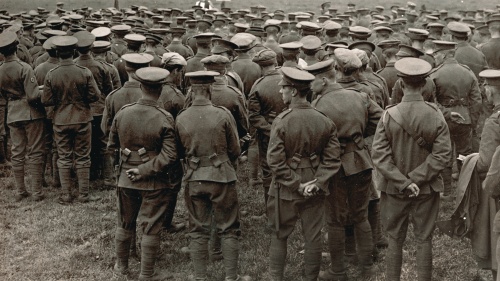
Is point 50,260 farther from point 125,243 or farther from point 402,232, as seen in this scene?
point 402,232

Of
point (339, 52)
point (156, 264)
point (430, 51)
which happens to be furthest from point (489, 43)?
point (156, 264)

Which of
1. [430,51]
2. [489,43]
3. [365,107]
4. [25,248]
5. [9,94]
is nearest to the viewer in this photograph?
[365,107]

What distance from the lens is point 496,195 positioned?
460cm

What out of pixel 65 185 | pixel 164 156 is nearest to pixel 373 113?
pixel 164 156

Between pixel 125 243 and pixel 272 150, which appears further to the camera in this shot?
pixel 125 243

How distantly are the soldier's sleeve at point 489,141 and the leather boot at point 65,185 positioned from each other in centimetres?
600

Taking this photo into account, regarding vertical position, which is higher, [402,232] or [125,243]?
[402,232]

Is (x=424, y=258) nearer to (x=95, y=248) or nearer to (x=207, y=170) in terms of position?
(x=207, y=170)

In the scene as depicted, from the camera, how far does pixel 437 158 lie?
4965 millimetres

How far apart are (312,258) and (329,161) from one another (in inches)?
39.2

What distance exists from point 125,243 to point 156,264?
63 centimetres

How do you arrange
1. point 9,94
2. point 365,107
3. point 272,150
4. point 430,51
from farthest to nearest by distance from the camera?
point 430,51 < point 9,94 < point 365,107 < point 272,150

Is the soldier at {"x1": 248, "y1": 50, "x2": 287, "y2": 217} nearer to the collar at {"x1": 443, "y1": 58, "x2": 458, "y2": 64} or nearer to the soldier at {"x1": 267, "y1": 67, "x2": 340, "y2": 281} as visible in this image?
the soldier at {"x1": 267, "y1": 67, "x2": 340, "y2": 281}

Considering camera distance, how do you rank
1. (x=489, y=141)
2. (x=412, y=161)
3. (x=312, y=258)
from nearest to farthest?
(x=489, y=141) < (x=412, y=161) < (x=312, y=258)
